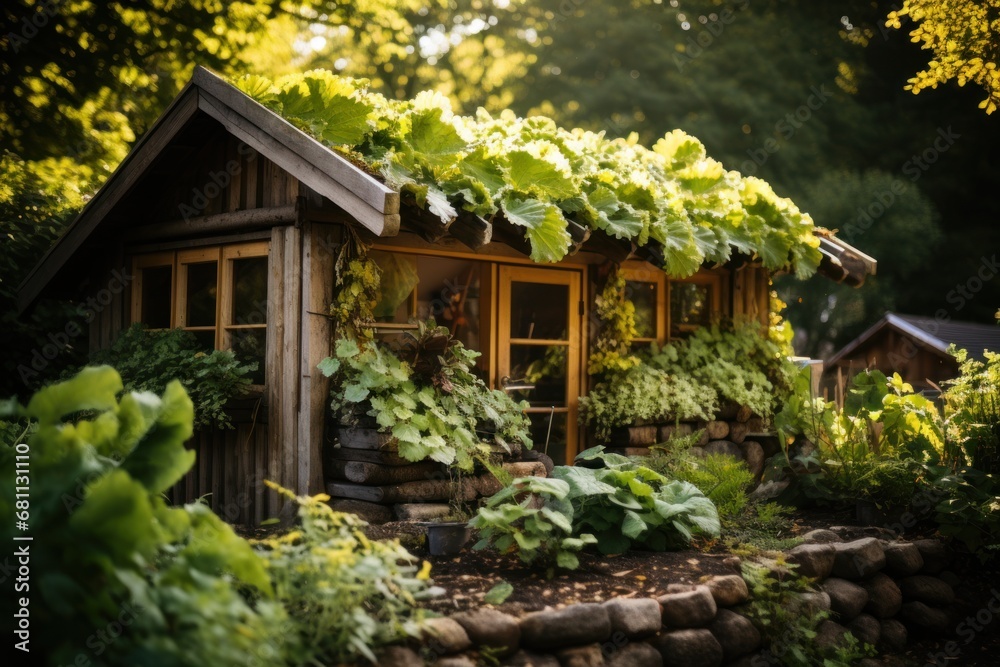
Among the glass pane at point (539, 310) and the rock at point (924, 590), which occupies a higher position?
the glass pane at point (539, 310)

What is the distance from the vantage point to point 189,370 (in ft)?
23.5

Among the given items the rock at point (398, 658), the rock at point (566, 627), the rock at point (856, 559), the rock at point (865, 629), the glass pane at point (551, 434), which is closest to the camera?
the rock at point (398, 658)

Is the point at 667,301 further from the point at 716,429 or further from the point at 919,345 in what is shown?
the point at 919,345

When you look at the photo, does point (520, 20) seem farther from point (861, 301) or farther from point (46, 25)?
point (46, 25)

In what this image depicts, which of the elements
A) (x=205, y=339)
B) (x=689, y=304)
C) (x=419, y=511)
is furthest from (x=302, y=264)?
(x=689, y=304)

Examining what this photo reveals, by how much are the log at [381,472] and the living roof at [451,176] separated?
1.68 metres

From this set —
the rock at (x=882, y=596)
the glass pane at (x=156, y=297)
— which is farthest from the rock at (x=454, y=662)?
the glass pane at (x=156, y=297)

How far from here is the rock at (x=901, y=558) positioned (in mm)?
6660

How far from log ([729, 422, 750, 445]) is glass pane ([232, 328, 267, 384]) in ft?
16.3

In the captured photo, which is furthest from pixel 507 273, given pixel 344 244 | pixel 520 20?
pixel 520 20

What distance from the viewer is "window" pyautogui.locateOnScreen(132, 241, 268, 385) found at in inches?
289

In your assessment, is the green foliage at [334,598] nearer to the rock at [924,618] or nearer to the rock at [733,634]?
the rock at [733,634]

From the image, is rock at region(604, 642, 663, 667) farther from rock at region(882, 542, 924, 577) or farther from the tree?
the tree

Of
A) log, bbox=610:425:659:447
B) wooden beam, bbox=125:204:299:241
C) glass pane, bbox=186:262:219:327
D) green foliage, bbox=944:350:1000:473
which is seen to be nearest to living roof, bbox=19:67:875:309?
wooden beam, bbox=125:204:299:241
